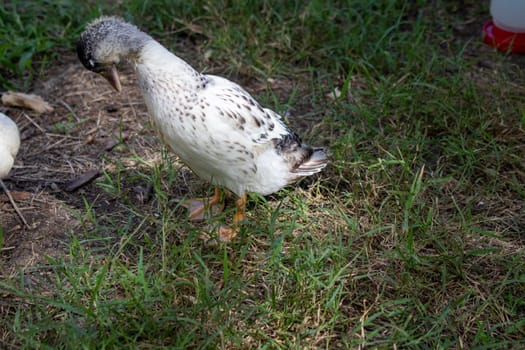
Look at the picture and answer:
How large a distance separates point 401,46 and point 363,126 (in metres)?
1.03

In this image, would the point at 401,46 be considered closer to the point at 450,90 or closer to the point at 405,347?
the point at 450,90

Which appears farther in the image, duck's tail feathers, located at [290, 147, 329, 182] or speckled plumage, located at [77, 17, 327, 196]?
duck's tail feathers, located at [290, 147, 329, 182]

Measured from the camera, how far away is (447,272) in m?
3.40

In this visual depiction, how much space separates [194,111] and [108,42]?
0.55m

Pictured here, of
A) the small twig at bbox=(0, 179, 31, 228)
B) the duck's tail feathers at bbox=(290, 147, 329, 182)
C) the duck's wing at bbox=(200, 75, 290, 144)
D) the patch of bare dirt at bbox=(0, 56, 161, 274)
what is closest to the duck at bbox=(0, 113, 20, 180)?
the small twig at bbox=(0, 179, 31, 228)

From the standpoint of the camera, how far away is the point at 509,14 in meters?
5.04

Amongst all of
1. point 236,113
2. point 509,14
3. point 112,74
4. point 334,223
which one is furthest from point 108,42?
point 509,14

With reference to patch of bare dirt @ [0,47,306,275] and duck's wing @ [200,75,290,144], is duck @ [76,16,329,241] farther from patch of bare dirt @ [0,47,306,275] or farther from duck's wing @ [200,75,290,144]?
patch of bare dirt @ [0,47,306,275]

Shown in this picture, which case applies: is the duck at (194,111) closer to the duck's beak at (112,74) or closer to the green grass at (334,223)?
the duck's beak at (112,74)

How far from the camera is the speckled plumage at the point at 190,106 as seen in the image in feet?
10.9

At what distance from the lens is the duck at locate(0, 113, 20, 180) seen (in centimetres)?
376

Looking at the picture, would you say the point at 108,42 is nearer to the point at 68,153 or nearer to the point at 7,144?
the point at 7,144

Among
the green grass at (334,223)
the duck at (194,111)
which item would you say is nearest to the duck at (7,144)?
the green grass at (334,223)

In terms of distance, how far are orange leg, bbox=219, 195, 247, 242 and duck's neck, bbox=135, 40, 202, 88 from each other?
0.77m
